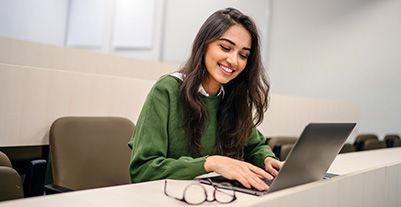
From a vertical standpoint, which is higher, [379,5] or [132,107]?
[379,5]

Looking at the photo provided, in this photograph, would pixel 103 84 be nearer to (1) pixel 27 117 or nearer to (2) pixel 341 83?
(1) pixel 27 117

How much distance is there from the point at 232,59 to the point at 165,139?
31 cm

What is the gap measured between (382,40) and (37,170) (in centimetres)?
416

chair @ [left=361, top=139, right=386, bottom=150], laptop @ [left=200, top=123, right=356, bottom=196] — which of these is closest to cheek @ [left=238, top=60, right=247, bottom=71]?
laptop @ [left=200, top=123, right=356, bottom=196]

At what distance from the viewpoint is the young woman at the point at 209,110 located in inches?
41.9

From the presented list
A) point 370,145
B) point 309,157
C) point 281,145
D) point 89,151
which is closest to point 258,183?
point 309,157

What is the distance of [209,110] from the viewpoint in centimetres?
128

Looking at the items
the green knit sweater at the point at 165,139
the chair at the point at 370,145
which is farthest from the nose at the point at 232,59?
the chair at the point at 370,145

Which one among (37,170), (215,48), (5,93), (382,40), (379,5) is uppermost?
(379,5)

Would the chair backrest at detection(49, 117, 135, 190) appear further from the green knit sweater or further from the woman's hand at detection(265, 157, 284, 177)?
the woman's hand at detection(265, 157, 284, 177)

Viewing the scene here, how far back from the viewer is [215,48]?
3.92 ft

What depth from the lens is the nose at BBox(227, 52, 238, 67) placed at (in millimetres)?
1180

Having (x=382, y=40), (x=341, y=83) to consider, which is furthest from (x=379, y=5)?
(x=341, y=83)

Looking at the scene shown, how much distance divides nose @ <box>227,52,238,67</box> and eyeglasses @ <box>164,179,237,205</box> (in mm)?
428
